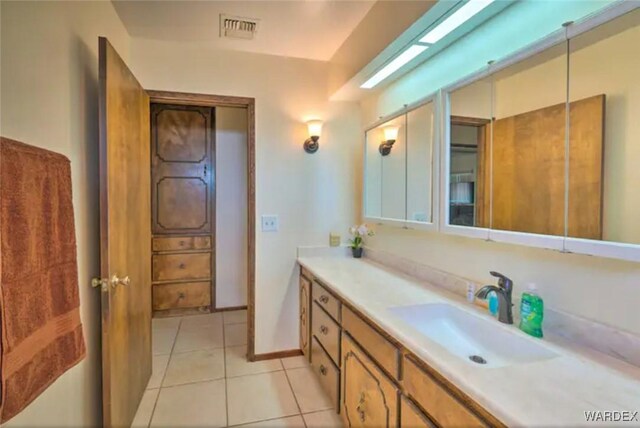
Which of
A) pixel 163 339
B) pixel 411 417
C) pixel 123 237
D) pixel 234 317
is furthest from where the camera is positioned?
pixel 234 317

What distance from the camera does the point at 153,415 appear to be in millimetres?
2080

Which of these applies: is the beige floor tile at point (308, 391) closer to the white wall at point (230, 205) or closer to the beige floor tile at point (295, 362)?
the beige floor tile at point (295, 362)

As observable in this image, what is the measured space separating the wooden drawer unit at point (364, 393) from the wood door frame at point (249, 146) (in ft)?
3.61

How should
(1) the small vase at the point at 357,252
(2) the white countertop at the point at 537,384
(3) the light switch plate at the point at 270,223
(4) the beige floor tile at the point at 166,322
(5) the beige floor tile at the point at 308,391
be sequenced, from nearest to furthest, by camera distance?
(2) the white countertop at the point at 537,384 → (5) the beige floor tile at the point at 308,391 → (3) the light switch plate at the point at 270,223 → (1) the small vase at the point at 357,252 → (4) the beige floor tile at the point at 166,322

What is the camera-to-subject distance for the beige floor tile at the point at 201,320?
358cm

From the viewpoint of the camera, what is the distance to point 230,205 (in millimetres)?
3994

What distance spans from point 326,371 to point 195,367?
3.73ft

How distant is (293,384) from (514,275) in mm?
1684

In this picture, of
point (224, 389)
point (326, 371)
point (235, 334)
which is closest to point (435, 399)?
point (326, 371)

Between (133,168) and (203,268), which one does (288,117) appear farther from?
(203,268)

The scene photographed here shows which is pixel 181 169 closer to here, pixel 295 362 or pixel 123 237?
pixel 123 237

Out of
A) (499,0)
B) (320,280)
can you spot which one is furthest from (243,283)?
(499,0)

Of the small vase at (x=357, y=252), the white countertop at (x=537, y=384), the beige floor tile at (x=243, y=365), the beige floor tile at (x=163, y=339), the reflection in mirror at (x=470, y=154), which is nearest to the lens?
the white countertop at (x=537, y=384)

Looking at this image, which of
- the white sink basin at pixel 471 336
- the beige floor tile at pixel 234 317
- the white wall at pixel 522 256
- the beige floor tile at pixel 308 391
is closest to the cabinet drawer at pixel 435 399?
the white sink basin at pixel 471 336
